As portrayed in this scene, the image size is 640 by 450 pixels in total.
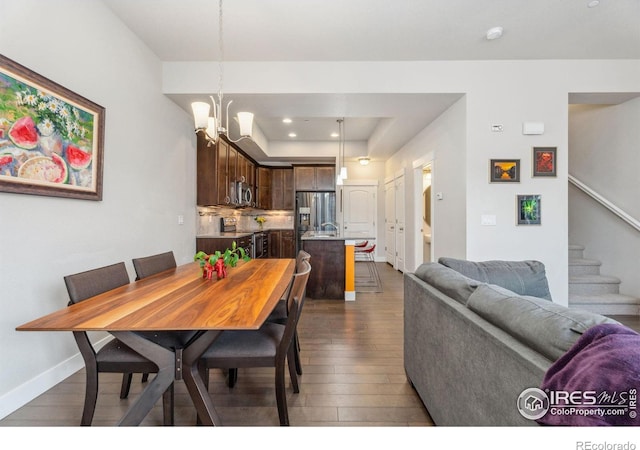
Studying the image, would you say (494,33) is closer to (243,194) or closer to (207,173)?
(207,173)

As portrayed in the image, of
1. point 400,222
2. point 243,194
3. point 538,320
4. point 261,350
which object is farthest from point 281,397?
point 400,222

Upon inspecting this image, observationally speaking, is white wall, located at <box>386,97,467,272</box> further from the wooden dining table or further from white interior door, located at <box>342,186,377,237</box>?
the wooden dining table

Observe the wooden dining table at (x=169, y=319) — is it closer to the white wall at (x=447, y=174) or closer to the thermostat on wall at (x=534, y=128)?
the white wall at (x=447, y=174)

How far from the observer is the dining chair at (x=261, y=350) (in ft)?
4.91

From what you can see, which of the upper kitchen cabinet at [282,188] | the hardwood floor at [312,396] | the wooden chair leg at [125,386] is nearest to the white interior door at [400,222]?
the upper kitchen cabinet at [282,188]

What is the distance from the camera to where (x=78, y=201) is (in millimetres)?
2291

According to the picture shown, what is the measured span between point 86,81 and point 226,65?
1477 millimetres

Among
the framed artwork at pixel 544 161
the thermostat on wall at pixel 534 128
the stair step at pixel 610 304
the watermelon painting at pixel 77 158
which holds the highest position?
the thermostat on wall at pixel 534 128

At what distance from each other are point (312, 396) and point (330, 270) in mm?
2404

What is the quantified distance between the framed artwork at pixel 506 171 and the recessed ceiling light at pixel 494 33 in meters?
1.27

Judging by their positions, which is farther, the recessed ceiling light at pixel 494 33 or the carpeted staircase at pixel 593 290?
the carpeted staircase at pixel 593 290

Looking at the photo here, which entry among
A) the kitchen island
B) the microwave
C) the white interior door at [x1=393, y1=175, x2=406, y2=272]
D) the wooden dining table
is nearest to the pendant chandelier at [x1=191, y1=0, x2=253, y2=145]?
the wooden dining table
